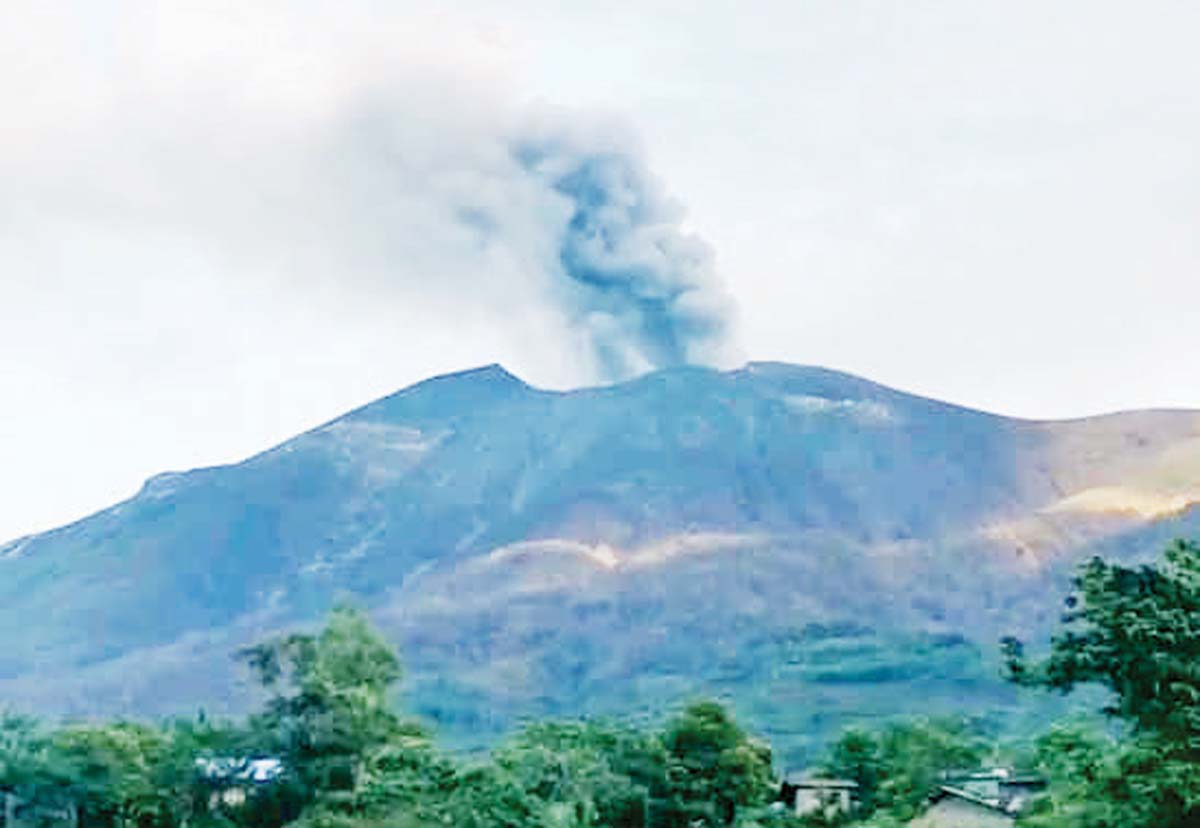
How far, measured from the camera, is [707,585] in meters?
143

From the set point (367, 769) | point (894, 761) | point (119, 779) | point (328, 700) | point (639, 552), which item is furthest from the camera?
point (639, 552)

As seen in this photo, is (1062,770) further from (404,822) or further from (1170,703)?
(404,822)

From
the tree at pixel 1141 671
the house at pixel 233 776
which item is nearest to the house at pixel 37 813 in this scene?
the house at pixel 233 776

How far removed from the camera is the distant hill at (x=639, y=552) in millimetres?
123938

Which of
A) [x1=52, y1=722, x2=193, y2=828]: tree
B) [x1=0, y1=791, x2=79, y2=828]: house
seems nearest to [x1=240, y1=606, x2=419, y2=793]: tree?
[x1=52, y1=722, x2=193, y2=828]: tree

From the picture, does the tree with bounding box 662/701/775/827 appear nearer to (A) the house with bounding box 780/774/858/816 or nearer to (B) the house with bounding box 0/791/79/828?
(A) the house with bounding box 780/774/858/816

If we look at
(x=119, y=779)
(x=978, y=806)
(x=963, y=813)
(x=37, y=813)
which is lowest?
(x=963, y=813)

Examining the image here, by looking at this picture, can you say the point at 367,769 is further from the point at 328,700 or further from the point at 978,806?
the point at 978,806

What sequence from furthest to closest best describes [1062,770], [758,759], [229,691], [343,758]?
[229,691] < [758,759] < [343,758] < [1062,770]

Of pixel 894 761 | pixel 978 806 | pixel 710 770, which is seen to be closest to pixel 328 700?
pixel 710 770

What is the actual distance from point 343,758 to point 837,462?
140 metres

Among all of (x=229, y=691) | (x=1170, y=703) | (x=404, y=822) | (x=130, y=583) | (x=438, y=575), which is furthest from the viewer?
(x=130, y=583)

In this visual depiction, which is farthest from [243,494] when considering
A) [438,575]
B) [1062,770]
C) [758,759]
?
[1062,770]

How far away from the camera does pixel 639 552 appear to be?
151 metres
